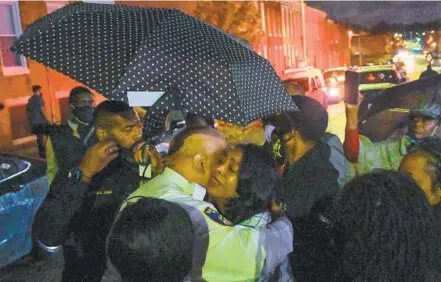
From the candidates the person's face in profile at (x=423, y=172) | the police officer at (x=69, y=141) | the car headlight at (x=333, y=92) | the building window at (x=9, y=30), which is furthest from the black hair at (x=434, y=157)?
the car headlight at (x=333, y=92)

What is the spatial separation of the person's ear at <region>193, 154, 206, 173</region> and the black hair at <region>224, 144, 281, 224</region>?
0.58ft

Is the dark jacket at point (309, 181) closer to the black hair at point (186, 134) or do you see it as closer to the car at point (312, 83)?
the black hair at point (186, 134)

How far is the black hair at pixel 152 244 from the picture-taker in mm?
1878

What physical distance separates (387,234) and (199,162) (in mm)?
930

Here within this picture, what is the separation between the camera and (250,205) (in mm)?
2551

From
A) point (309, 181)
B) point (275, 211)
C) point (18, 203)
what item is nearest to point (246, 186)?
point (275, 211)

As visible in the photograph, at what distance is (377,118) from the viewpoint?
4969 mm

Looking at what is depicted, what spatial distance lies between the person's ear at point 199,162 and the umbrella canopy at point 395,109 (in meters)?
2.46

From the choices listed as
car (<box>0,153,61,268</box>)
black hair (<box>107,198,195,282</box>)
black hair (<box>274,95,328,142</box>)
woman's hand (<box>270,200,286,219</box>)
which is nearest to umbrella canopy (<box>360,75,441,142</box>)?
black hair (<box>274,95,328,142</box>)

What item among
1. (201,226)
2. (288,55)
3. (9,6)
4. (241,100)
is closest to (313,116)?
(241,100)

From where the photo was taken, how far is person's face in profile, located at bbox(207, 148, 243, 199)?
247 centimetres

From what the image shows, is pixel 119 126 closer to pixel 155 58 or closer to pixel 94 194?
pixel 94 194

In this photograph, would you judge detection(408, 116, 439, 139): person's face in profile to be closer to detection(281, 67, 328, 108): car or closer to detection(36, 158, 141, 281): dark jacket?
detection(36, 158, 141, 281): dark jacket

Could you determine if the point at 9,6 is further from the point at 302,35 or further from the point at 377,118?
the point at 302,35
